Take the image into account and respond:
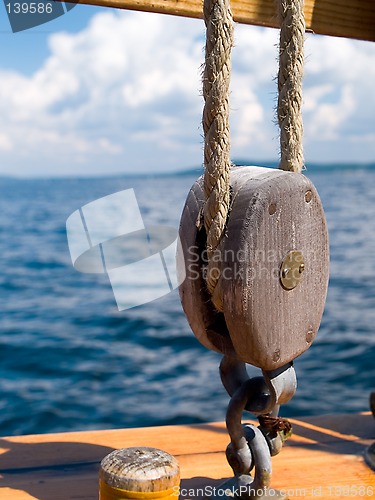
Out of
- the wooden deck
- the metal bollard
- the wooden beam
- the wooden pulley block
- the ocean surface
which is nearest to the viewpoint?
the wooden pulley block

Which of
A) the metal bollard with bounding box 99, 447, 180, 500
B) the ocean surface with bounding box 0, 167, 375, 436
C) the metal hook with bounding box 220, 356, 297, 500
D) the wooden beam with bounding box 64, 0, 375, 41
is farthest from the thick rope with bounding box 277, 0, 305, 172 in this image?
the ocean surface with bounding box 0, 167, 375, 436

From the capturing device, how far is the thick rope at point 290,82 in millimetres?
1461

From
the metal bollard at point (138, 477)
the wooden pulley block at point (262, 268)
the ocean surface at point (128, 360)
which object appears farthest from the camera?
the ocean surface at point (128, 360)

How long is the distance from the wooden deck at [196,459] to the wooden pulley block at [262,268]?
1.85 ft

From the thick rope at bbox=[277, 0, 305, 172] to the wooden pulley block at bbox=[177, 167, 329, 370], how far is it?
3.4 inches

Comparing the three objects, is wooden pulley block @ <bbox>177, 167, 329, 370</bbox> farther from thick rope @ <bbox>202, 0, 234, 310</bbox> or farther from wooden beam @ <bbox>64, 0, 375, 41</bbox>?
wooden beam @ <bbox>64, 0, 375, 41</bbox>

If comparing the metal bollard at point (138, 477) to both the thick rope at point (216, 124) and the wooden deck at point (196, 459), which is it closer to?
the wooden deck at point (196, 459)

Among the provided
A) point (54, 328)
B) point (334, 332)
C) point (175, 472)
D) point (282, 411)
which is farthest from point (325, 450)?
point (54, 328)

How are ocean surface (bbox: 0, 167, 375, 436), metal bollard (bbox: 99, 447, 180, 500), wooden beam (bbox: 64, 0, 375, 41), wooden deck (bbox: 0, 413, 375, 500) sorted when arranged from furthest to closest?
ocean surface (bbox: 0, 167, 375, 436), wooden deck (bbox: 0, 413, 375, 500), wooden beam (bbox: 64, 0, 375, 41), metal bollard (bbox: 99, 447, 180, 500)

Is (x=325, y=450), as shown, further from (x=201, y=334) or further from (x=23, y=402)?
(x=23, y=402)

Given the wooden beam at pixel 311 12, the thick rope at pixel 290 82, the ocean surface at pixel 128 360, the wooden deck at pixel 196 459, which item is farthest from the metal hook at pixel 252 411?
the ocean surface at pixel 128 360

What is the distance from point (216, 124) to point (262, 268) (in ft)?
0.99

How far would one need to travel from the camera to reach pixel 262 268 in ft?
4.46

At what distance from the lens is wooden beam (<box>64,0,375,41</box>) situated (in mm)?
1565
